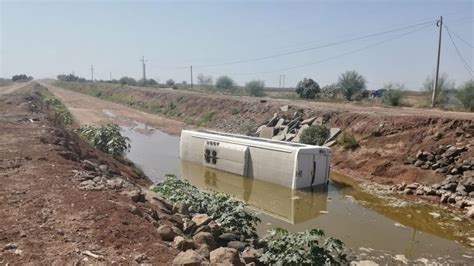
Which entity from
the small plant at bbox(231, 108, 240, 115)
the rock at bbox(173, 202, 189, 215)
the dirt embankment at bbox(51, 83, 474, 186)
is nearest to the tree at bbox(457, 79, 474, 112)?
the dirt embankment at bbox(51, 83, 474, 186)

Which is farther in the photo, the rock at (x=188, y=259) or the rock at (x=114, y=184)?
the rock at (x=114, y=184)

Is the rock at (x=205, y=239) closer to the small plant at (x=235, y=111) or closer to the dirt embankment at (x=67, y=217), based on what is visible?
the dirt embankment at (x=67, y=217)

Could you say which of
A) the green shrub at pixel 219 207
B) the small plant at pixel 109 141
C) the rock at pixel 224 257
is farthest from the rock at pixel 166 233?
the small plant at pixel 109 141

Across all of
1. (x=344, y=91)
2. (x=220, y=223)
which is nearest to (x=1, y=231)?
(x=220, y=223)

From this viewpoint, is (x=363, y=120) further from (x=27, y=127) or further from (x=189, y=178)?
(x=27, y=127)

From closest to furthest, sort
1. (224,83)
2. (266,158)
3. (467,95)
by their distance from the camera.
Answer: (266,158)
(467,95)
(224,83)

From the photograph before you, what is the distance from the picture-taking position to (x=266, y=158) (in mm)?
17984

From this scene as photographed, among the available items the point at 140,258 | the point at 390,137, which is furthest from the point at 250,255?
the point at 390,137

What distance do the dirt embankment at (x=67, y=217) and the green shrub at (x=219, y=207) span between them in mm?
1523

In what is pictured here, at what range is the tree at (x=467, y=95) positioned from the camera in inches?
1252

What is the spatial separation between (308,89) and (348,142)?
27777mm

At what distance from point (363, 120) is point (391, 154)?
429cm

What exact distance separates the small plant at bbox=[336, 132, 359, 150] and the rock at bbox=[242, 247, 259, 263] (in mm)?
14878

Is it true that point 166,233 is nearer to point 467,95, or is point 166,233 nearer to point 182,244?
point 182,244
